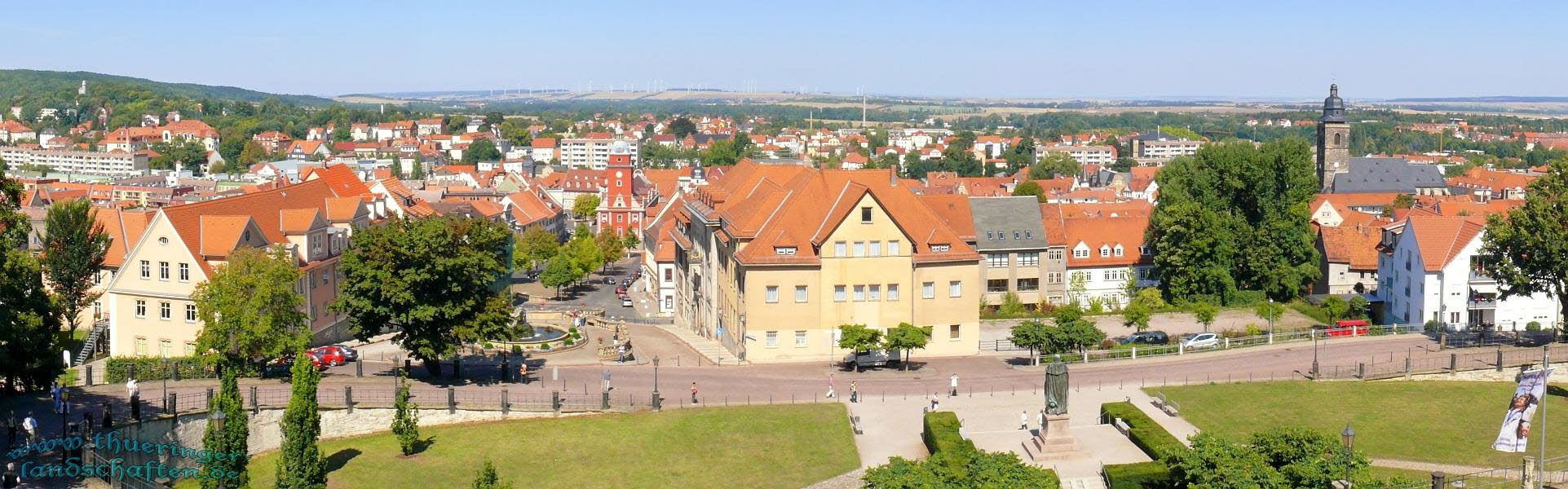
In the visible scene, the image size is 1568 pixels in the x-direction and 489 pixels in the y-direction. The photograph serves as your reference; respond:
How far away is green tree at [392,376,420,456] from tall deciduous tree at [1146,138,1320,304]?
47629mm

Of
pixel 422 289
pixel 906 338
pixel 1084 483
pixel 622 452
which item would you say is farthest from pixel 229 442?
pixel 906 338

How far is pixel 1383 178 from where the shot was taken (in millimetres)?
150625

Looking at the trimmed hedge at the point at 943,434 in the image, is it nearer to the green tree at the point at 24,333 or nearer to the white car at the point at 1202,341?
the white car at the point at 1202,341

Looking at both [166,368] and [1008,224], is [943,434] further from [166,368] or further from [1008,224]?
[1008,224]

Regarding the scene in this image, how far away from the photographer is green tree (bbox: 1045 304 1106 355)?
185 ft

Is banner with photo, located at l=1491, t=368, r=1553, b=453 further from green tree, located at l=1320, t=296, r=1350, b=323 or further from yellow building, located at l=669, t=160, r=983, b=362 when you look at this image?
green tree, located at l=1320, t=296, r=1350, b=323

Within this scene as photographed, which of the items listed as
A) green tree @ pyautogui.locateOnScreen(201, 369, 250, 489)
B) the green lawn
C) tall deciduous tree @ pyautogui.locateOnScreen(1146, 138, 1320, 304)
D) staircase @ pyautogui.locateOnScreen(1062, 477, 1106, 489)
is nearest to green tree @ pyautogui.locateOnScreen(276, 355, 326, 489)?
green tree @ pyautogui.locateOnScreen(201, 369, 250, 489)

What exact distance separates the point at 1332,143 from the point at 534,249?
85.4 meters

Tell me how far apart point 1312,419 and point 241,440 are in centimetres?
3251

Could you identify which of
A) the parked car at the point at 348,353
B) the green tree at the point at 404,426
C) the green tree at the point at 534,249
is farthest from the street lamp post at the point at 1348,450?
the green tree at the point at 534,249

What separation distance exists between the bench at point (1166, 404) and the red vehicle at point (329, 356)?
99.9 ft

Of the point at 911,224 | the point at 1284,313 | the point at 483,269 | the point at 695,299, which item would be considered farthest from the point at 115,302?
the point at 1284,313

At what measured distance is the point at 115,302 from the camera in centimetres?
6112

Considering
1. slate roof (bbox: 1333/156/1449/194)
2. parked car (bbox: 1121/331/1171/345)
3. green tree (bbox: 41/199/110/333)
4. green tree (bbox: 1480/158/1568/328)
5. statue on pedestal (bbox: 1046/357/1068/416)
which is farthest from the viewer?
slate roof (bbox: 1333/156/1449/194)
